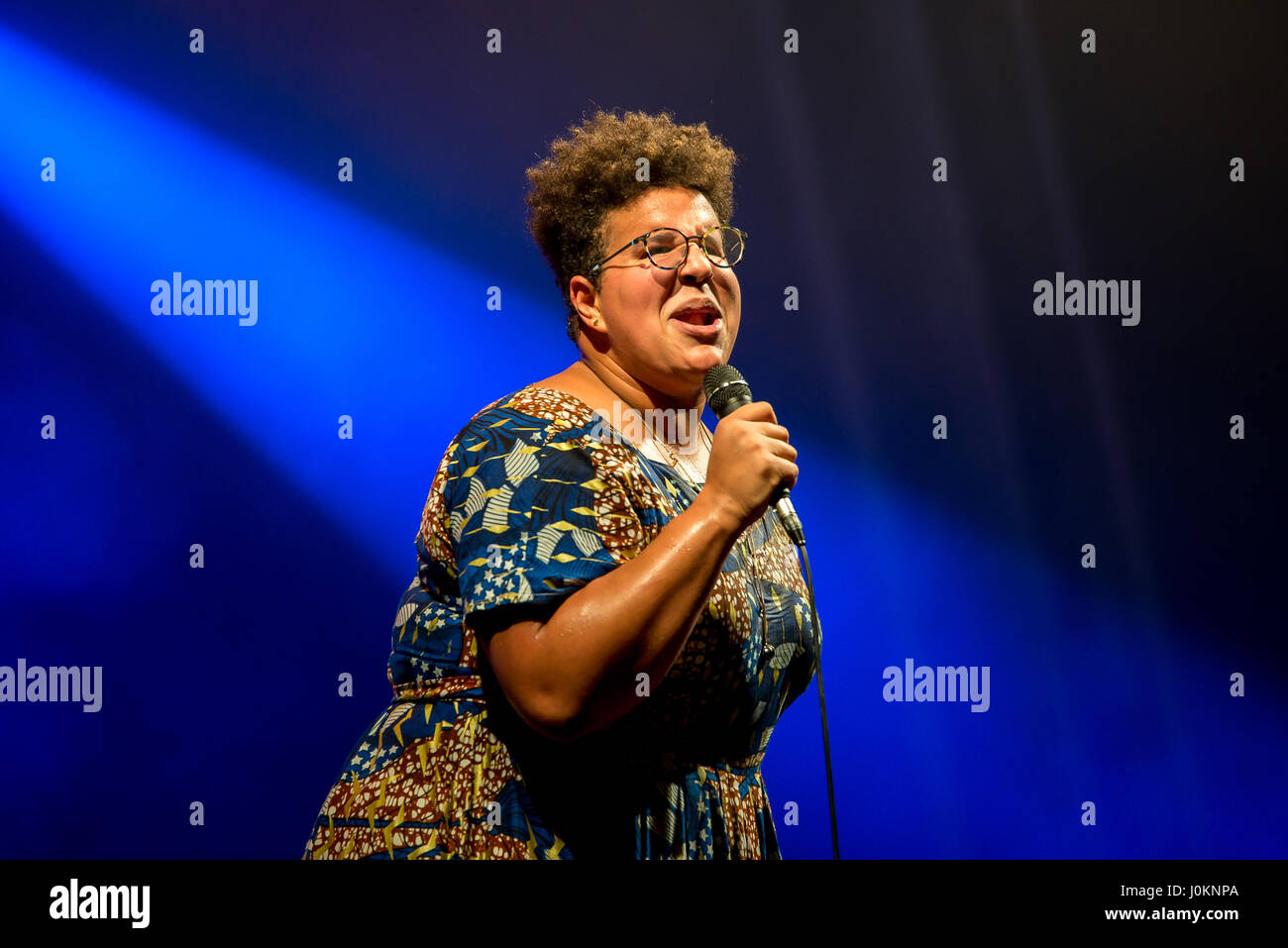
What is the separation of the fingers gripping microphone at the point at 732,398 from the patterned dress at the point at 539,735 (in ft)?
0.28

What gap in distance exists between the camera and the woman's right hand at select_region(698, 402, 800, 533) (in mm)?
1110

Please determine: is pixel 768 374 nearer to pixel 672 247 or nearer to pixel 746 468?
pixel 672 247

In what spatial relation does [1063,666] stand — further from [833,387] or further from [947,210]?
[947,210]

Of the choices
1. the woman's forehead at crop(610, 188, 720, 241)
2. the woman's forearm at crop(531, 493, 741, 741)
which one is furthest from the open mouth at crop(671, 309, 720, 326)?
the woman's forearm at crop(531, 493, 741, 741)

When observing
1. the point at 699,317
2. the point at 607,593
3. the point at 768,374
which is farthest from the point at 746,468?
the point at 768,374

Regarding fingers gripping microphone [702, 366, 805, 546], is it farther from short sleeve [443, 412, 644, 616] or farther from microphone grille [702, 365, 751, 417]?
short sleeve [443, 412, 644, 616]

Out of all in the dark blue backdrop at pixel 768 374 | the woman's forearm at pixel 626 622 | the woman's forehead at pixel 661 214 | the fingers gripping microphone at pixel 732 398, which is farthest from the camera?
the dark blue backdrop at pixel 768 374

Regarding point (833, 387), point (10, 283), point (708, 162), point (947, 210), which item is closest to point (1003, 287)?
point (947, 210)

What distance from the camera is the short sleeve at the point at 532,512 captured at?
1081 millimetres

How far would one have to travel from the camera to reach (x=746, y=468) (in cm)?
113

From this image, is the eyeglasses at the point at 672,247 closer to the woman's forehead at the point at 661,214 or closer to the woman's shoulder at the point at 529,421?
the woman's forehead at the point at 661,214

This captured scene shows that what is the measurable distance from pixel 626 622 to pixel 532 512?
16 centimetres

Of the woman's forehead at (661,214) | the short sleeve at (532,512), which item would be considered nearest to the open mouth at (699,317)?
the woman's forehead at (661,214)

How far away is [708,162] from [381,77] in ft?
3.54
